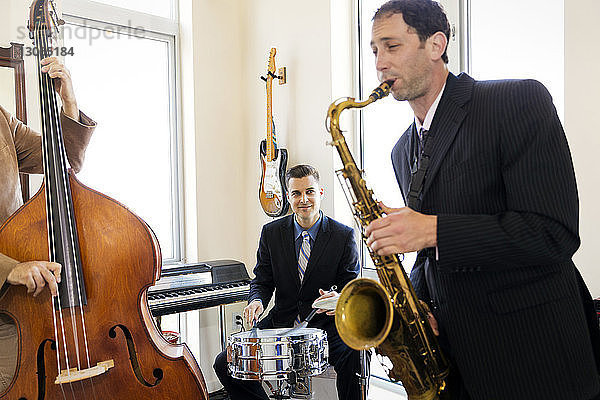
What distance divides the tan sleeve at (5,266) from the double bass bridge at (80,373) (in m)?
0.35

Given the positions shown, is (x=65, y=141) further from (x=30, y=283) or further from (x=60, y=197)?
(x=30, y=283)

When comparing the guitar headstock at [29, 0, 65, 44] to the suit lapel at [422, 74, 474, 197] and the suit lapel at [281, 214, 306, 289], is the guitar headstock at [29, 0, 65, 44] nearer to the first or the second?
the suit lapel at [422, 74, 474, 197]

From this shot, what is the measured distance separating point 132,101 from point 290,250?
166 centimetres

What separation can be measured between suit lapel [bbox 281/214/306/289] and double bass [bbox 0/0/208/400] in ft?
4.40

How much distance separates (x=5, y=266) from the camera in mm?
1767

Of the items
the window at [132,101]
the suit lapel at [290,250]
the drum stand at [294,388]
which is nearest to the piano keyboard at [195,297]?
the suit lapel at [290,250]

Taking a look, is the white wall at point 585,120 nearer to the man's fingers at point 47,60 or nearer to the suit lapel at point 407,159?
the suit lapel at point 407,159

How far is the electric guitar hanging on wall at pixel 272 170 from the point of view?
3844 millimetres

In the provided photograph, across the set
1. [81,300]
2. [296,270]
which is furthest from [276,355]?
[81,300]

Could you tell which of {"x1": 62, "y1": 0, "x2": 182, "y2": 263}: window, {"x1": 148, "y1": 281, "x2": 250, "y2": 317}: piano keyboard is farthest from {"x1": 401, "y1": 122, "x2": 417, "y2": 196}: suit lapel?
{"x1": 62, "y1": 0, "x2": 182, "y2": 263}: window

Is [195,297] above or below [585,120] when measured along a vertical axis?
below

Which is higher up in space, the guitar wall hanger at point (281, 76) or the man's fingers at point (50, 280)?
the guitar wall hanger at point (281, 76)

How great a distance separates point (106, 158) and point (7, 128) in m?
1.76

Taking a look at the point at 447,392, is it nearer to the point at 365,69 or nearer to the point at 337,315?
the point at 337,315
